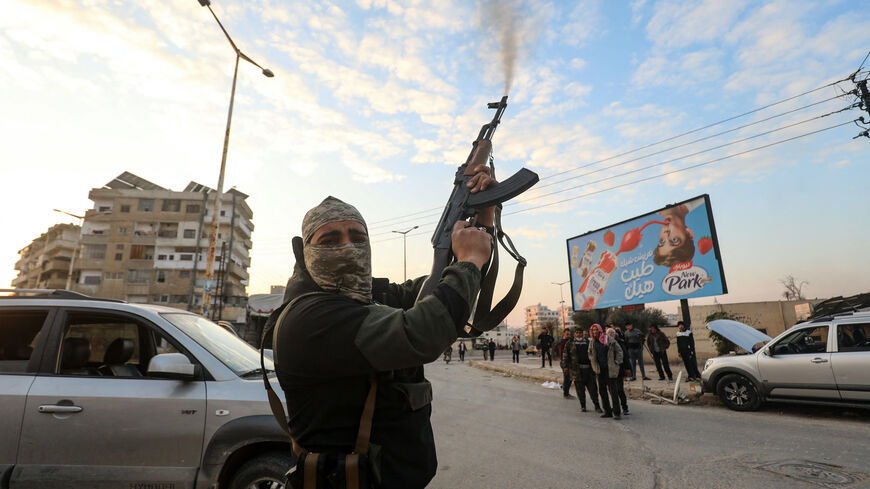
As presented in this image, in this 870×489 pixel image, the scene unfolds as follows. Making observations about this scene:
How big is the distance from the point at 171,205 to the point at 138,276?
888 cm

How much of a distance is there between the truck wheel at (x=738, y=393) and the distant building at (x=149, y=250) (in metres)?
47.3

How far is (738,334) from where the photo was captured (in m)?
9.66

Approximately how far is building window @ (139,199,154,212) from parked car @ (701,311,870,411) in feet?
188

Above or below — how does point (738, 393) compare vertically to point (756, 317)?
below

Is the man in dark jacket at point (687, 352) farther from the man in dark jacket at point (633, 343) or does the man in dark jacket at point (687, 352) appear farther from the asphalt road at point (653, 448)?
the asphalt road at point (653, 448)

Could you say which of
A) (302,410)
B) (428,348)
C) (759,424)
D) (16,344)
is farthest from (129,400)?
(759,424)

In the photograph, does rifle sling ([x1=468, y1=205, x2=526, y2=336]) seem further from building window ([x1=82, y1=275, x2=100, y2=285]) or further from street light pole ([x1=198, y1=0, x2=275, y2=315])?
building window ([x1=82, y1=275, x2=100, y2=285])

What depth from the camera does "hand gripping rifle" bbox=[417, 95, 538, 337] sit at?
175 centimetres

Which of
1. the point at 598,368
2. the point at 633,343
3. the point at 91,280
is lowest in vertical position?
the point at 598,368

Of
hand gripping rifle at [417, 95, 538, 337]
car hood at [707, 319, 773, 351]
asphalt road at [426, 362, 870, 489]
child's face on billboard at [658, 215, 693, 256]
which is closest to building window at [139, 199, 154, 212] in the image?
asphalt road at [426, 362, 870, 489]

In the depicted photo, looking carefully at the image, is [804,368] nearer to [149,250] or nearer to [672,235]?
[672,235]

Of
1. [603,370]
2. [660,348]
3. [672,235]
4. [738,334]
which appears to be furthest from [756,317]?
[603,370]

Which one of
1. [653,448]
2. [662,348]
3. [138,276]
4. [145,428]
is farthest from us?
[138,276]

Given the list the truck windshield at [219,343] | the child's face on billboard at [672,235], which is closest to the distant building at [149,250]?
the child's face on billboard at [672,235]
